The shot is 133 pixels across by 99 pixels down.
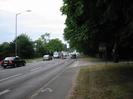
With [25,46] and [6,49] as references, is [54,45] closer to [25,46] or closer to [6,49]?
[25,46]

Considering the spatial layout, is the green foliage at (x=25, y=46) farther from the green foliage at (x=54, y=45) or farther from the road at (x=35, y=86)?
the green foliage at (x=54, y=45)

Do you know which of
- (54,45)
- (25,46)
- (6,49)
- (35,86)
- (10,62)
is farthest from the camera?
(54,45)

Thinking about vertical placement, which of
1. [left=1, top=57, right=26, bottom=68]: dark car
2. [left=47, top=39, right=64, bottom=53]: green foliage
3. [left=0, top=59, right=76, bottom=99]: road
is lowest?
[left=0, top=59, right=76, bottom=99]: road

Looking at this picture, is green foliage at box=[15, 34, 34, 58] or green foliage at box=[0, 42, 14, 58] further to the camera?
green foliage at box=[15, 34, 34, 58]

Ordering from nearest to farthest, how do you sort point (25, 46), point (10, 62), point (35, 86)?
point (35, 86) < point (10, 62) < point (25, 46)

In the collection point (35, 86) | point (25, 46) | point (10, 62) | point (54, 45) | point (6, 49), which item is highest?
point (54, 45)

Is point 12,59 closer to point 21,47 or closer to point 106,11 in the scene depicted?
point 106,11

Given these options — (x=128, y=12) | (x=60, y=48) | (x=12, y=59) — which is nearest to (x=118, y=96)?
(x=128, y=12)

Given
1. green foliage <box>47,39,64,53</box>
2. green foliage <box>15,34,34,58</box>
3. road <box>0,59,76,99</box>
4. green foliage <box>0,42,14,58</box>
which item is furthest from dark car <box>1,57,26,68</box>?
green foliage <box>47,39,64,53</box>

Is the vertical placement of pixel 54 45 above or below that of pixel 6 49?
above

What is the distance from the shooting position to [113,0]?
1461 centimetres

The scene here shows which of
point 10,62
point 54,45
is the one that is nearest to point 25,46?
point 10,62

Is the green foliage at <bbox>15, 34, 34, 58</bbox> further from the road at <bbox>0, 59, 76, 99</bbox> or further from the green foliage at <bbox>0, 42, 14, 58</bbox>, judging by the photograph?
the road at <bbox>0, 59, 76, 99</bbox>

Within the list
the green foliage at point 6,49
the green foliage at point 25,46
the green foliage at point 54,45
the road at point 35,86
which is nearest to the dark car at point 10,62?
the road at point 35,86
